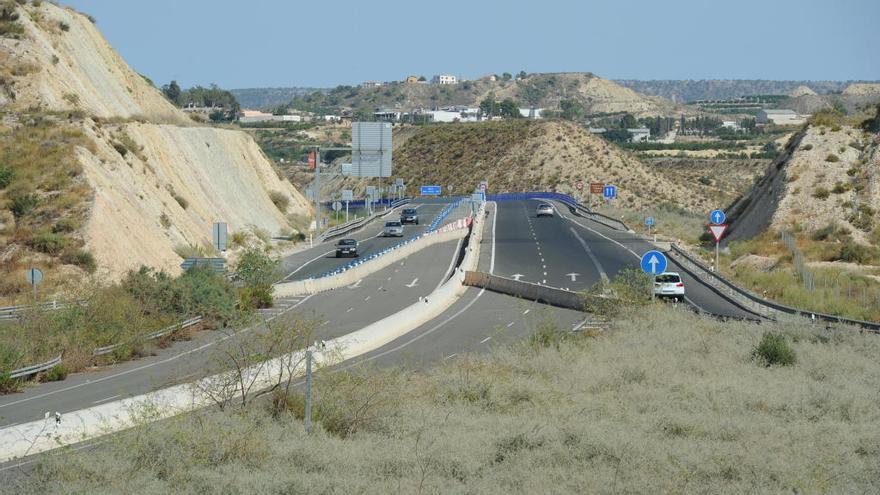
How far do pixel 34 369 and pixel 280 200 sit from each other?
6470 centimetres

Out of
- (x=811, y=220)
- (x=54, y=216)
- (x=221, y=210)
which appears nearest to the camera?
(x=54, y=216)

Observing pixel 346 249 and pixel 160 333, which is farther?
pixel 346 249

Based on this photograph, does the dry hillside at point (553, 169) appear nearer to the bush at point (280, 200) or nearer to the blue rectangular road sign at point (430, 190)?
the blue rectangular road sign at point (430, 190)

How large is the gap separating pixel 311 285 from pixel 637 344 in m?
25.2

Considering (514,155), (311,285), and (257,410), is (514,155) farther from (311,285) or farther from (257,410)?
(257,410)

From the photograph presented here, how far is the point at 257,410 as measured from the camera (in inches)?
867

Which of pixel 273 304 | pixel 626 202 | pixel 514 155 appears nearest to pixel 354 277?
pixel 273 304

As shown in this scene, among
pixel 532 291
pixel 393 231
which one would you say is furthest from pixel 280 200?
pixel 532 291

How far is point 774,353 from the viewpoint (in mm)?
28469

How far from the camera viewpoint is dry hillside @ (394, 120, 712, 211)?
16500 centimetres

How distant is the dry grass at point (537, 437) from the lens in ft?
55.5

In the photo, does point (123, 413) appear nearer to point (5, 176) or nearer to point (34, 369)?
point (34, 369)

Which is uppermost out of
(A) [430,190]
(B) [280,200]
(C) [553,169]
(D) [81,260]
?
(D) [81,260]

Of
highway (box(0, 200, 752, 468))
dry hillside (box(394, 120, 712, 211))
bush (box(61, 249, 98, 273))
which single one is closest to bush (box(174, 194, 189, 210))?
highway (box(0, 200, 752, 468))
